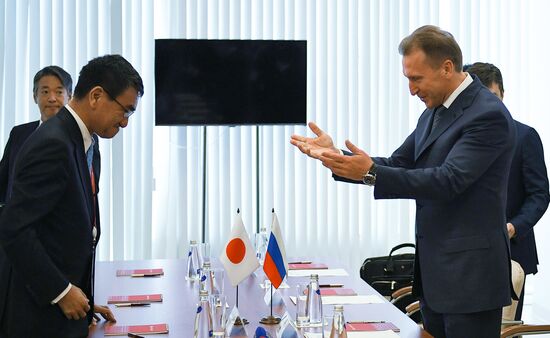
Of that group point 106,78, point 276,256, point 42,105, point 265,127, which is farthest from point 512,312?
point 265,127

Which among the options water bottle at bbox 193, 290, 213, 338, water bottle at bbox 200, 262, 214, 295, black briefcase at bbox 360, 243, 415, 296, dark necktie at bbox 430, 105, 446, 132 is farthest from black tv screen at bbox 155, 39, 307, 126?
water bottle at bbox 193, 290, 213, 338

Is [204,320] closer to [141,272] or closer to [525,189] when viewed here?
[141,272]

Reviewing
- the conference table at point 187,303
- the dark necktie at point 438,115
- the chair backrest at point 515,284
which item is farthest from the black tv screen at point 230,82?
the dark necktie at point 438,115

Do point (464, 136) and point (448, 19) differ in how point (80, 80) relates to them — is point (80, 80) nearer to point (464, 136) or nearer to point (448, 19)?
point (464, 136)

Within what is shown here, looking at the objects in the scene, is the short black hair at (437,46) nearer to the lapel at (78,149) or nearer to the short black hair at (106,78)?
the short black hair at (106,78)

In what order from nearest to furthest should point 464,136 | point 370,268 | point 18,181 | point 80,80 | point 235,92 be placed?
point 18,181
point 80,80
point 464,136
point 370,268
point 235,92

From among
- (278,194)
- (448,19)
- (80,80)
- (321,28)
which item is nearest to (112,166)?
(278,194)

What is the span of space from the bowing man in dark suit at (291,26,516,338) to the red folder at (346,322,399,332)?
0.99 ft

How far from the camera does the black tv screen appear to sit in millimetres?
6035

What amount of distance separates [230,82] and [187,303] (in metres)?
2.96

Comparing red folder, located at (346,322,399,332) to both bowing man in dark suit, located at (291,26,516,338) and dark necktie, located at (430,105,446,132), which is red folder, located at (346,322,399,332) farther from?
dark necktie, located at (430,105,446,132)

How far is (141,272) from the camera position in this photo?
13.8 feet

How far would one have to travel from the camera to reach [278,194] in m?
6.79

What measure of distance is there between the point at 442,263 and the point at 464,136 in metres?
0.49
